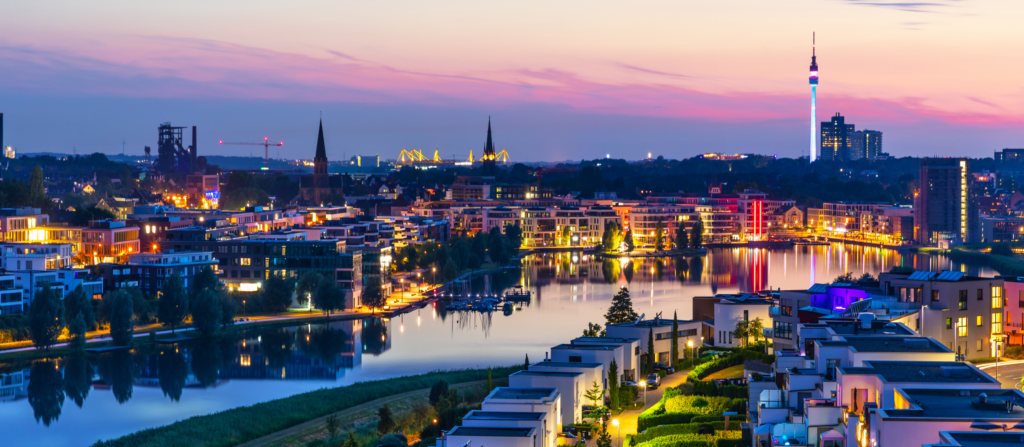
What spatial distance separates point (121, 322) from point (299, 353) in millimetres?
2422

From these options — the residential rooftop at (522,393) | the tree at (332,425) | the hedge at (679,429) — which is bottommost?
the tree at (332,425)

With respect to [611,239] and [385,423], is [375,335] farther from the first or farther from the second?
[611,239]

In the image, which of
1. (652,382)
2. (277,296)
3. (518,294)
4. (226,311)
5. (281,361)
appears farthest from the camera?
(518,294)

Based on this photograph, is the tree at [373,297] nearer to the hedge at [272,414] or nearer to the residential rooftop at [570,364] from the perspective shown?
the hedge at [272,414]

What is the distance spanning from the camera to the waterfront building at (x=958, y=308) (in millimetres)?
10656

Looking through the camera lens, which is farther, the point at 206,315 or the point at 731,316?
the point at 206,315

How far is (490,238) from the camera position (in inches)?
1195

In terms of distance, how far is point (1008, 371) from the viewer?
9.96 meters

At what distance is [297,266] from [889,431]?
53.1 feet

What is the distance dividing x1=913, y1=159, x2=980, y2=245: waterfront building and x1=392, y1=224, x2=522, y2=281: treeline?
1514 cm

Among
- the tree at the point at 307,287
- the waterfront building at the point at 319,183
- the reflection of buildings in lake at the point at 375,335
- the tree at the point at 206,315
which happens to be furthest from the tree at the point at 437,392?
the waterfront building at the point at 319,183

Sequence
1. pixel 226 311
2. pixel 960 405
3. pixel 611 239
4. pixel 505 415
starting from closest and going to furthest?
pixel 960 405, pixel 505 415, pixel 226 311, pixel 611 239

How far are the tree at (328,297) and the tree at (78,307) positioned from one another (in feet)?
12.4

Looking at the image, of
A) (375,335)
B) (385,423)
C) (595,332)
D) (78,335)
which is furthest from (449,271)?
(385,423)
